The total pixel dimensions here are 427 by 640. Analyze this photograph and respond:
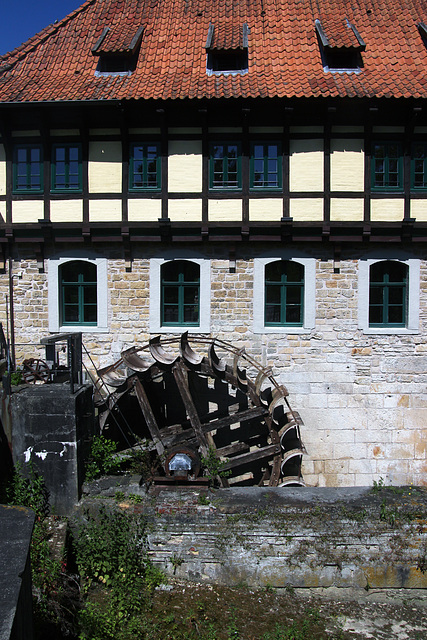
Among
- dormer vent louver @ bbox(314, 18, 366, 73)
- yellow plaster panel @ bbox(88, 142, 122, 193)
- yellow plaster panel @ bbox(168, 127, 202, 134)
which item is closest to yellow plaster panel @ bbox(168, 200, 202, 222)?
yellow plaster panel @ bbox(88, 142, 122, 193)

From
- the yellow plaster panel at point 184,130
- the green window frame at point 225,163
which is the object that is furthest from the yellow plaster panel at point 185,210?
the yellow plaster panel at point 184,130

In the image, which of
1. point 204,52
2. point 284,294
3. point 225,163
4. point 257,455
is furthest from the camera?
point 204,52

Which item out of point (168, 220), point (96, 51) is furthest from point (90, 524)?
point (96, 51)

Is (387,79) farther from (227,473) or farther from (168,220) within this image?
(227,473)

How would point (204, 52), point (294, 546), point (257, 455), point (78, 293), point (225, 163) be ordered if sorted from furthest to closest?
point (204, 52), point (78, 293), point (225, 163), point (257, 455), point (294, 546)

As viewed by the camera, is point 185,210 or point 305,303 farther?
point 305,303

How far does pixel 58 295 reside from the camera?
9.91 metres

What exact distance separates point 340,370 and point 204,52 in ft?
23.6

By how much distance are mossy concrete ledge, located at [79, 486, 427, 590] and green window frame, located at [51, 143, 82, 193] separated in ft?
21.3

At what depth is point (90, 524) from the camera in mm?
6766

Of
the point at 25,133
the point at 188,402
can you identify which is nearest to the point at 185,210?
the point at 25,133

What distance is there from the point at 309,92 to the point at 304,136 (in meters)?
0.78

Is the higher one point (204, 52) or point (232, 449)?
point (204, 52)

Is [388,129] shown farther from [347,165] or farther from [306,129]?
[306,129]
